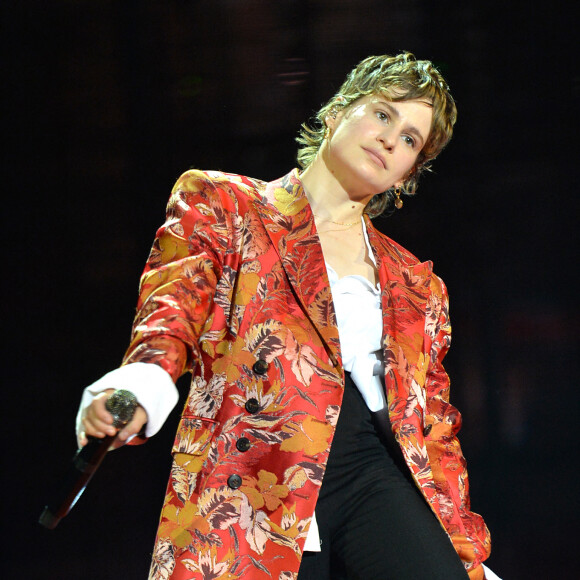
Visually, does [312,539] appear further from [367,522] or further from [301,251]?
[301,251]

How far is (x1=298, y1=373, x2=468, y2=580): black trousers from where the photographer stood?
3.73ft

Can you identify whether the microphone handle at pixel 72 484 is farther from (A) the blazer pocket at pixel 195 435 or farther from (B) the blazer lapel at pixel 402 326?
(B) the blazer lapel at pixel 402 326

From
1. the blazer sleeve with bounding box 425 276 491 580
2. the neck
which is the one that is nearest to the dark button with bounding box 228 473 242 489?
the blazer sleeve with bounding box 425 276 491 580

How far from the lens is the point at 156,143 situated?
1.75 m

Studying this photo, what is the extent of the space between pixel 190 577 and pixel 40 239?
0.92m

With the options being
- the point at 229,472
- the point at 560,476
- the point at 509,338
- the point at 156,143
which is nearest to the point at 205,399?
the point at 229,472

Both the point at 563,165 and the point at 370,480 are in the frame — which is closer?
the point at 370,480

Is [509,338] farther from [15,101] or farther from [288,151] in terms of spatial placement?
[15,101]

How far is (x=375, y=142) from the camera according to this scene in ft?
Answer: 4.60

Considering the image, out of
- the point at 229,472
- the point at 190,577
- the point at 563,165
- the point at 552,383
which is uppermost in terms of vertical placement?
the point at 563,165

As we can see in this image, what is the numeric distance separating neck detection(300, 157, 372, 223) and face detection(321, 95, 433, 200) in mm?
13

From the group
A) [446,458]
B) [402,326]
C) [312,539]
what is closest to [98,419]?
[312,539]

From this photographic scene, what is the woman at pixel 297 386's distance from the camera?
105 centimetres

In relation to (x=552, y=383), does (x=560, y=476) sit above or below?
below
